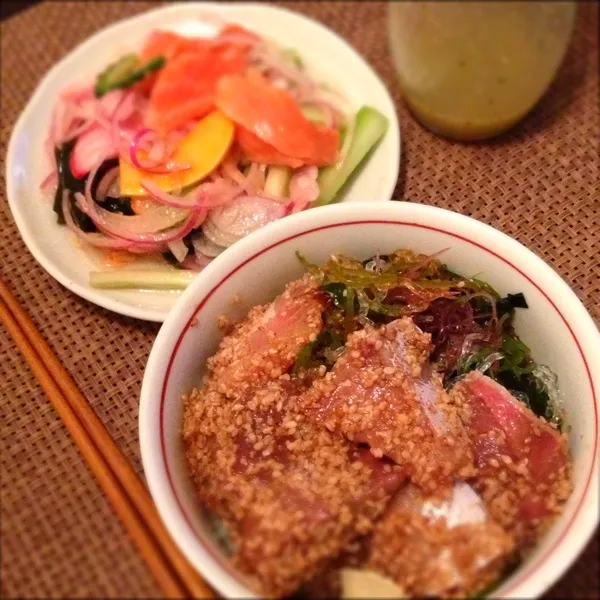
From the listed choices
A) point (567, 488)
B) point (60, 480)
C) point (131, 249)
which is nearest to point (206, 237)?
point (131, 249)

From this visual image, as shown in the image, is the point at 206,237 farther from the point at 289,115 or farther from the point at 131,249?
the point at 289,115

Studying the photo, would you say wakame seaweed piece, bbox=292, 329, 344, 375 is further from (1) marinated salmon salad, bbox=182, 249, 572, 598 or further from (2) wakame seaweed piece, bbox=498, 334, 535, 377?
(2) wakame seaweed piece, bbox=498, 334, 535, 377

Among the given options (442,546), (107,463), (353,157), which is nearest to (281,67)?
(353,157)

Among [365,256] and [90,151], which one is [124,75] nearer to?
[90,151]

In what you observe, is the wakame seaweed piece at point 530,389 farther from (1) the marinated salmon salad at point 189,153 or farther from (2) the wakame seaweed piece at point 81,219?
(2) the wakame seaweed piece at point 81,219

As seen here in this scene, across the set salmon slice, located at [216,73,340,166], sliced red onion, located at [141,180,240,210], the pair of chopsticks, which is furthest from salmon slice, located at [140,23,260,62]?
the pair of chopsticks

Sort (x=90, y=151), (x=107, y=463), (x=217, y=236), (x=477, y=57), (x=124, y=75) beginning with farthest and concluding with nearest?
1. (x=124, y=75)
2. (x=90, y=151)
3. (x=217, y=236)
4. (x=477, y=57)
5. (x=107, y=463)
